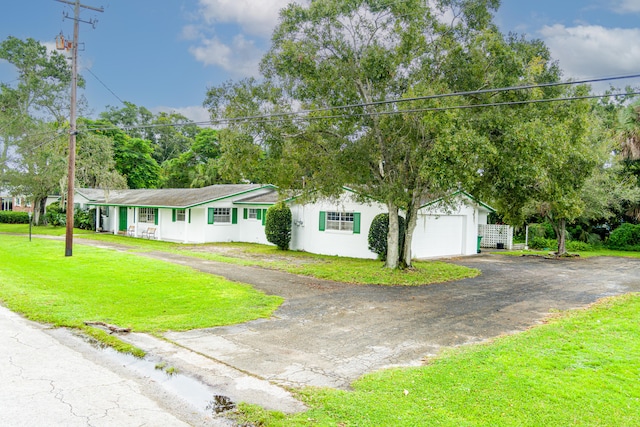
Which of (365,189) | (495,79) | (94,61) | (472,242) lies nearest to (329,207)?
(365,189)

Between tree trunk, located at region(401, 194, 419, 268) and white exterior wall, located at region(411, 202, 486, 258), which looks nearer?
tree trunk, located at region(401, 194, 419, 268)

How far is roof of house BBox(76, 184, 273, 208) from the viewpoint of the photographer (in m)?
25.2

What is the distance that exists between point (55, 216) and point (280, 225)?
22723mm

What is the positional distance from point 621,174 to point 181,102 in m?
26.6

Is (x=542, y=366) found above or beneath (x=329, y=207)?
beneath

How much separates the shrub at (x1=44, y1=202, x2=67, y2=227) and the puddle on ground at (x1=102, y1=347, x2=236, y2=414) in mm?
32819

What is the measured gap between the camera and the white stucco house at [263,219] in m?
20.0

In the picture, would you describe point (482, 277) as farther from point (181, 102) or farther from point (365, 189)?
point (181, 102)

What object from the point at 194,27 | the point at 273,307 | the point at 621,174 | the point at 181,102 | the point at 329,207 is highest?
the point at 194,27

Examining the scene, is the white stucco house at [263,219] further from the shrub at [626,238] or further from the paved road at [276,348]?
the shrub at [626,238]

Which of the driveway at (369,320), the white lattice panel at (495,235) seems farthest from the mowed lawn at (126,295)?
the white lattice panel at (495,235)

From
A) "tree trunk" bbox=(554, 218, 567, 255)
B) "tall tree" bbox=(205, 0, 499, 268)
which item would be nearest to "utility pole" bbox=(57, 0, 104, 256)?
"tall tree" bbox=(205, 0, 499, 268)

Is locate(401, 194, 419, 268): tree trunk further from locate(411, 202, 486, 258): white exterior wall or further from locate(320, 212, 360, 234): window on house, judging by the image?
locate(320, 212, 360, 234): window on house

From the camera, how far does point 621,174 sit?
27219 millimetres
